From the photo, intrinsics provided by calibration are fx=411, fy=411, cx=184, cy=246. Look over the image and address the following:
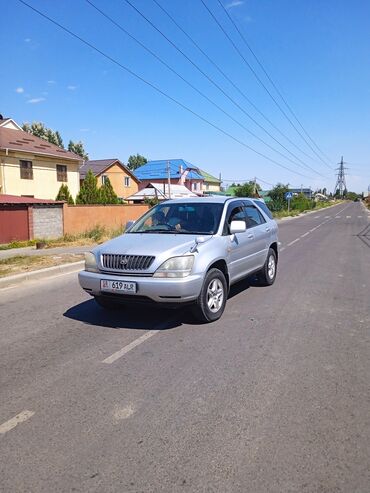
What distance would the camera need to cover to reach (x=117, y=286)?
5129 mm

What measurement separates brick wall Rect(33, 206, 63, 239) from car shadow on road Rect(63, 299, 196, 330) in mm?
12619

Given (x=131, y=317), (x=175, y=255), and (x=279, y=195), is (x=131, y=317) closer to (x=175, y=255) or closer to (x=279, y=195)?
(x=175, y=255)

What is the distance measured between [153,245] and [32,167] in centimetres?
2713

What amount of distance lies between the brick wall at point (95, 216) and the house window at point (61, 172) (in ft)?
31.6

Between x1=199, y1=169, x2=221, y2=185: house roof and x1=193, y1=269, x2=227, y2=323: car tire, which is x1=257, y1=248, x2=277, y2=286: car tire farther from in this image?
x1=199, y1=169, x2=221, y2=185: house roof

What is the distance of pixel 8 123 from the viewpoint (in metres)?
34.9

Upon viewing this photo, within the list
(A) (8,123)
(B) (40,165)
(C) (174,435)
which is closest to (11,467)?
(C) (174,435)

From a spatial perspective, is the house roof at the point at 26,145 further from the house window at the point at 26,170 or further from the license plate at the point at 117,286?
the license plate at the point at 117,286

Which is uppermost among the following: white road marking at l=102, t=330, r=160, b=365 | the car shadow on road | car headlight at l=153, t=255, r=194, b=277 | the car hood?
the car hood

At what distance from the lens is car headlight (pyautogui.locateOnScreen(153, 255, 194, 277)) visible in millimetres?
5004

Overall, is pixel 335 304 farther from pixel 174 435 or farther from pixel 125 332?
pixel 174 435

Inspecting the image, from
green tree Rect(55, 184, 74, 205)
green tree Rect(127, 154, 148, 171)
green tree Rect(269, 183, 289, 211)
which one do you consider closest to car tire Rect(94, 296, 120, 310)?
green tree Rect(55, 184, 74, 205)

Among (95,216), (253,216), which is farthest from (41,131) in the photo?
(253,216)

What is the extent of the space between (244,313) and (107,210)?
60.5 feet
